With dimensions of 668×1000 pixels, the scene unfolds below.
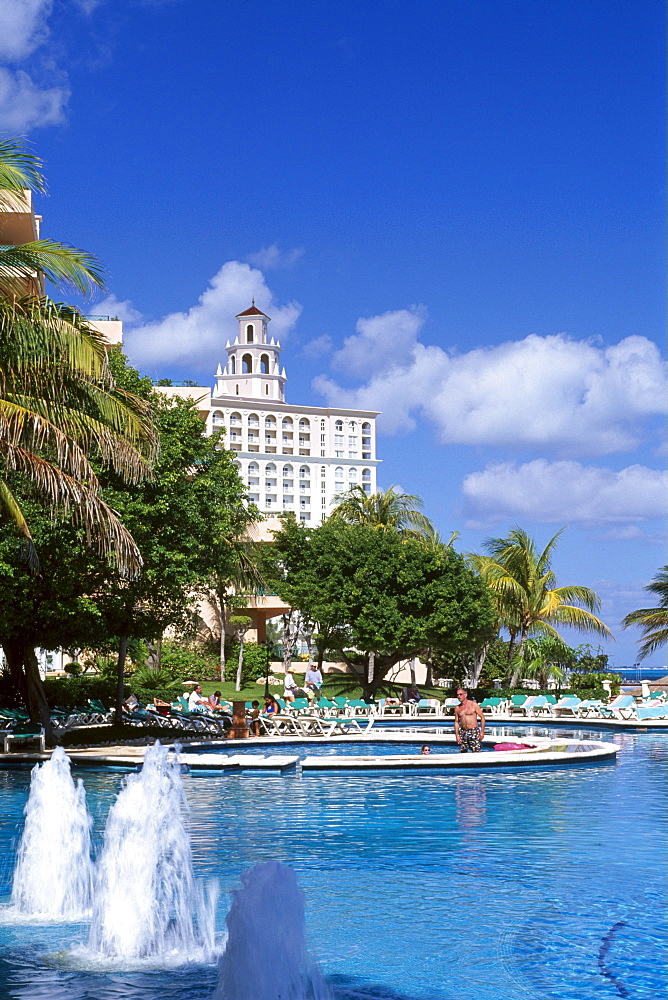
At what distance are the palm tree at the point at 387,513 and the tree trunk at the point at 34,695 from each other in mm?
27909

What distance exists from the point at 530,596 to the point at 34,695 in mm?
23144

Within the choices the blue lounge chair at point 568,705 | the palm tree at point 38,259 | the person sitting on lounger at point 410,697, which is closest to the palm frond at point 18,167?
the palm tree at point 38,259

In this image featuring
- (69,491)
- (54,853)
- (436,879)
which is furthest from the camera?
(69,491)

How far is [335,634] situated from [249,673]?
774 cm

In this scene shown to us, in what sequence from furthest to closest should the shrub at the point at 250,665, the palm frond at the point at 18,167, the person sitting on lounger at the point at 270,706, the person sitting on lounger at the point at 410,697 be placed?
the shrub at the point at 250,665, the person sitting on lounger at the point at 410,697, the person sitting on lounger at the point at 270,706, the palm frond at the point at 18,167

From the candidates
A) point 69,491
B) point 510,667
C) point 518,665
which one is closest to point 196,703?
point 69,491

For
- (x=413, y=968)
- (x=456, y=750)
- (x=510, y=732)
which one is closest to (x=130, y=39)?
(x=413, y=968)

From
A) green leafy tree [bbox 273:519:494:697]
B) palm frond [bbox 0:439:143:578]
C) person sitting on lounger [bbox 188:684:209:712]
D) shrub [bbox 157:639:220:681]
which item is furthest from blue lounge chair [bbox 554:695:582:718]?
palm frond [bbox 0:439:143:578]

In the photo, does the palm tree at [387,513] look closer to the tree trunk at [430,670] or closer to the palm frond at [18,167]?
the tree trunk at [430,670]

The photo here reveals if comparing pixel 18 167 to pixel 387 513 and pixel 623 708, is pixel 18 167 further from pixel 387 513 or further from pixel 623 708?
pixel 387 513

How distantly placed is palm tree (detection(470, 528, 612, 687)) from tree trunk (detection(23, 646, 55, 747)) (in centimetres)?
2111

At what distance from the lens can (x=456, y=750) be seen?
22516 mm

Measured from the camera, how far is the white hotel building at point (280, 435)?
486 feet

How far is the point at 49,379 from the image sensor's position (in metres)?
14.5
